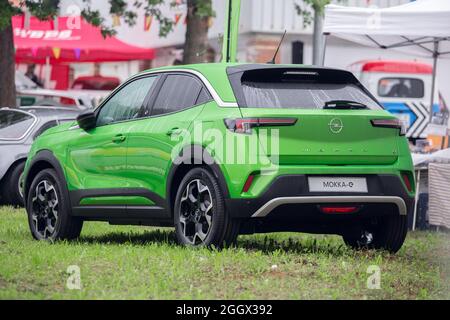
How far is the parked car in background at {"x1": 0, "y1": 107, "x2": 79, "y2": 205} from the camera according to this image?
50.0 ft

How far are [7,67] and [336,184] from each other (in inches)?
595

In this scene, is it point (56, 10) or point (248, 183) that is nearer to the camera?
point (248, 183)

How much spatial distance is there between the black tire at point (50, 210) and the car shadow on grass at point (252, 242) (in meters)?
0.18

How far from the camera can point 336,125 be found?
8875 millimetres

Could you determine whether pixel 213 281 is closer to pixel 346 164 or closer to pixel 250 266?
pixel 250 266

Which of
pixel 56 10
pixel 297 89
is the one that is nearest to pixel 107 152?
pixel 297 89

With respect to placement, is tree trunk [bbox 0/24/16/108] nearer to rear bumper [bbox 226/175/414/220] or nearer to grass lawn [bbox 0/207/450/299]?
grass lawn [bbox 0/207/450/299]

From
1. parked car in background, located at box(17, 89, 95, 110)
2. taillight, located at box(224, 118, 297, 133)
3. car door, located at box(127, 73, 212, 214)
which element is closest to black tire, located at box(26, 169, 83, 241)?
car door, located at box(127, 73, 212, 214)

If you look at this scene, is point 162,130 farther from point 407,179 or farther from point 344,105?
point 407,179

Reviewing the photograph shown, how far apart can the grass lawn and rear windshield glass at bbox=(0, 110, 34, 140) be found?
18.0ft

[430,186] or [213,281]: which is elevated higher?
[213,281]

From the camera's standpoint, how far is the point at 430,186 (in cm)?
1313
